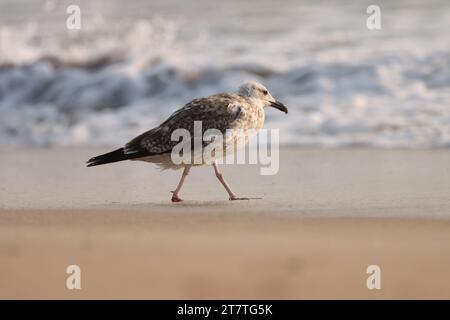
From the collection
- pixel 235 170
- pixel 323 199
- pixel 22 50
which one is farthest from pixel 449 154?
pixel 22 50

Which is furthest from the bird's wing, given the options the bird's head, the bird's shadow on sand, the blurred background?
the blurred background

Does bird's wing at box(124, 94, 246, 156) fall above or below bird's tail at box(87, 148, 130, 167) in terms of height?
above

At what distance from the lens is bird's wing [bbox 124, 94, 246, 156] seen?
8102mm

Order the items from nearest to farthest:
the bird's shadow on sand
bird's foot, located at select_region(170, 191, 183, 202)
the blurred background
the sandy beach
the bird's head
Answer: the sandy beach, the bird's shadow on sand, bird's foot, located at select_region(170, 191, 183, 202), the bird's head, the blurred background

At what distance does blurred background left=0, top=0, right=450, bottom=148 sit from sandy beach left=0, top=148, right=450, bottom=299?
3997 mm

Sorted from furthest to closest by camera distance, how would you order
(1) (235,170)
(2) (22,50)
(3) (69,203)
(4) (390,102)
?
1. (2) (22,50)
2. (4) (390,102)
3. (1) (235,170)
4. (3) (69,203)

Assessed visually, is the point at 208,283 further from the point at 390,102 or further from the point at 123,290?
the point at 390,102

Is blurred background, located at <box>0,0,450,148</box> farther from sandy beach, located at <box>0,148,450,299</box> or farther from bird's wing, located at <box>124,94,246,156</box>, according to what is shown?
bird's wing, located at <box>124,94,246,156</box>

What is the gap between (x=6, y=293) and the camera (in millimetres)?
4559

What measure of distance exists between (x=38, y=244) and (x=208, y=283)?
1.57m


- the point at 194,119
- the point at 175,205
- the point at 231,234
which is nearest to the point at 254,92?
the point at 194,119

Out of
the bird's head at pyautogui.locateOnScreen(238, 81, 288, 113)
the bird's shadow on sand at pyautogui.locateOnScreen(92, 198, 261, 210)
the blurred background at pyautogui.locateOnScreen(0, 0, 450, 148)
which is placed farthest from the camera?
the blurred background at pyautogui.locateOnScreen(0, 0, 450, 148)

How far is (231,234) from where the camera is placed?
6.12m

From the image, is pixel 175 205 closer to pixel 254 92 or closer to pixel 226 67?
pixel 254 92
